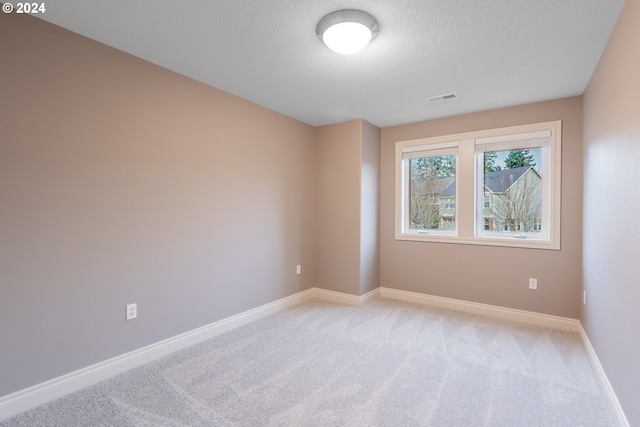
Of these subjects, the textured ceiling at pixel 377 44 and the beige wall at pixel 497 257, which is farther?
the beige wall at pixel 497 257

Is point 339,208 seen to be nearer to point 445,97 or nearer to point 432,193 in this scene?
point 432,193

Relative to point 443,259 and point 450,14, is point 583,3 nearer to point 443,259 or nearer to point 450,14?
point 450,14

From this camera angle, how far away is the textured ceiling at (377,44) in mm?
1796

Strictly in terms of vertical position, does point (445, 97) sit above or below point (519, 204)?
above

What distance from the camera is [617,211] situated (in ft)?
6.03

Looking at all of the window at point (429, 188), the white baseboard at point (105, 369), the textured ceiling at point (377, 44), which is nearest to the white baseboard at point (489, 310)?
the window at point (429, 188)

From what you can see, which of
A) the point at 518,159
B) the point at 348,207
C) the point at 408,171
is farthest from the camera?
the point at 408,171

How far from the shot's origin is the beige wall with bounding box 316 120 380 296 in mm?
3912

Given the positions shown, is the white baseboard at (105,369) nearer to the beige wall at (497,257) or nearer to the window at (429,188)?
the beige wall at (497,257)

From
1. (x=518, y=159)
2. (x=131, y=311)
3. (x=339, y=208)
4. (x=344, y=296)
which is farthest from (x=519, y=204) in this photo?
(x=131, y=311)

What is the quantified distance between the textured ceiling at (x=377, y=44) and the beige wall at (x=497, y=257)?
0.30 meters

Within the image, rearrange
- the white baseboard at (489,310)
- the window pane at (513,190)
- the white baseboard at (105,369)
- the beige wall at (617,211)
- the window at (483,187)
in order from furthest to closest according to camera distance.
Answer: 1. the window pane at (513,190)
2. the window at (483,187)
3. the white baseboard at (489,310)
4. the white baseboard at (105,369)
5. the beige wall at (617,211)

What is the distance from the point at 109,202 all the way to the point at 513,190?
157 inches

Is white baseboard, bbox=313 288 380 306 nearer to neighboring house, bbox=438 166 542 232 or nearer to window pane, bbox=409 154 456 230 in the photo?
window pane, bbox=409 154 456 230
